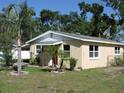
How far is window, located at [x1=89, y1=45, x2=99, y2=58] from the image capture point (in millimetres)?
28312

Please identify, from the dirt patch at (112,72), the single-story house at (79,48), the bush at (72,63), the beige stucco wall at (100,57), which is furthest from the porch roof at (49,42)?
the dirt patch at (112,72)

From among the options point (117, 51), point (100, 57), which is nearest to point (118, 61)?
point (117, 51)

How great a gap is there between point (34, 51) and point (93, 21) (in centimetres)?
2416

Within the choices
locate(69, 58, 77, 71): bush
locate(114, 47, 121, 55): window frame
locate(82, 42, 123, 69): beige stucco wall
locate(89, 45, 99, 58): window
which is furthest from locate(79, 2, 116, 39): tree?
locate(69, 58, 77, 71): bush

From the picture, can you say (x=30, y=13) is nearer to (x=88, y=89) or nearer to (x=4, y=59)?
(x=4, y=59)

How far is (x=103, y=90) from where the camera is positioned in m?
13.2

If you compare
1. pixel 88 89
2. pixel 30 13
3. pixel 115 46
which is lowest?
Result: pixel 88 89

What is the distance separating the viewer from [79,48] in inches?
A: 1060

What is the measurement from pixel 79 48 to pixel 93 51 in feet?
7.58

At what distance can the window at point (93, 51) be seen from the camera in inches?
1115

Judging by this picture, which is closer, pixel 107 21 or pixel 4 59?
pixel 4 59

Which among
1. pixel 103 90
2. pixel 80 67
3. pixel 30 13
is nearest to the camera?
pixel 103 90

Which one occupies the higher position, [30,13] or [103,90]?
[30,13]

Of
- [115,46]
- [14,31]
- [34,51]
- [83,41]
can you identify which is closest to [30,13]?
[14,31]
